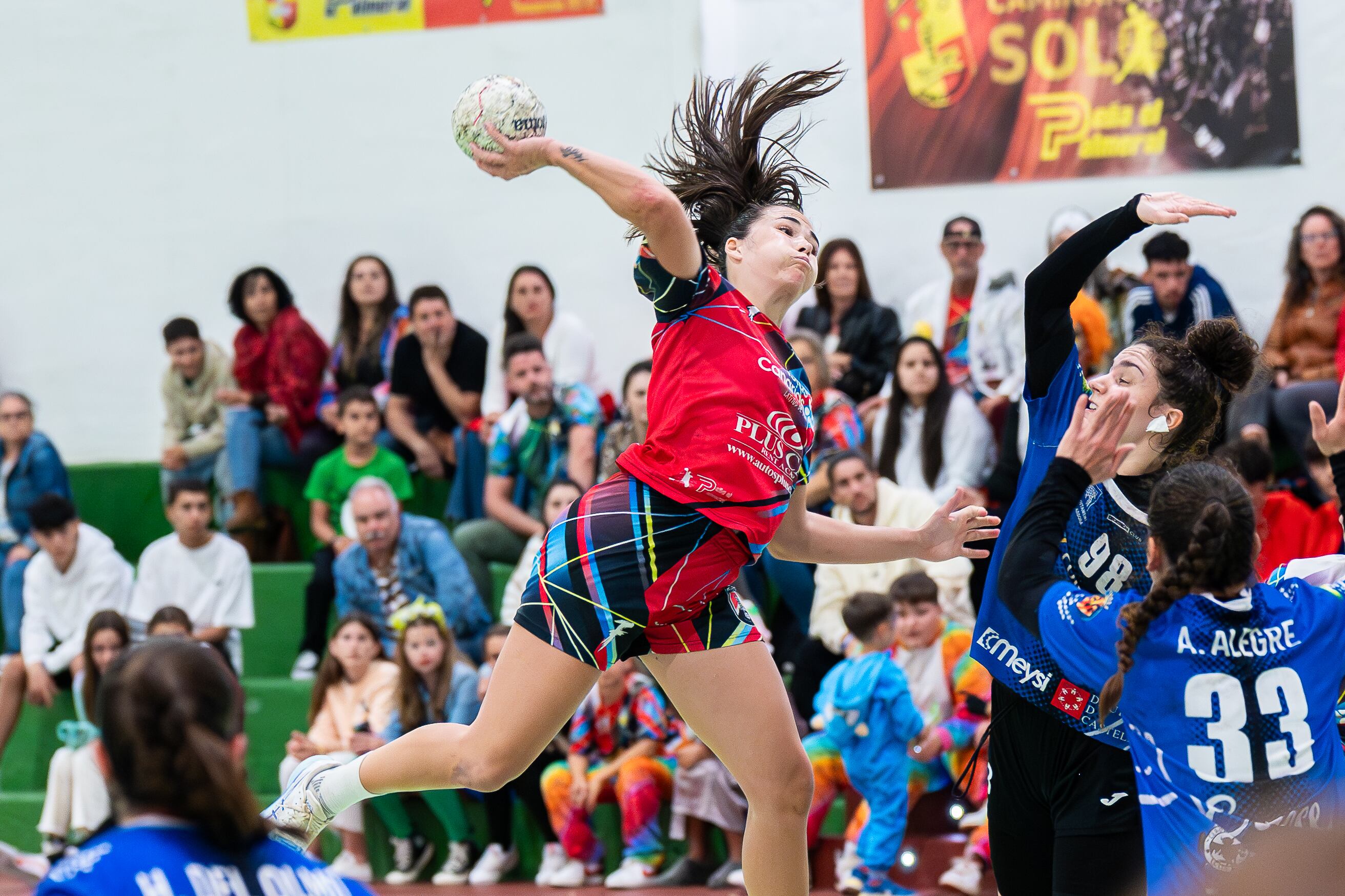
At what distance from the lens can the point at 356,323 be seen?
8602mm

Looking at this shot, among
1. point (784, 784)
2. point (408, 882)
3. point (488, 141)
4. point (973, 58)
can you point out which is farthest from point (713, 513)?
point (973, 58)

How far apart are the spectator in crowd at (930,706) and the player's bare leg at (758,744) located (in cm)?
241

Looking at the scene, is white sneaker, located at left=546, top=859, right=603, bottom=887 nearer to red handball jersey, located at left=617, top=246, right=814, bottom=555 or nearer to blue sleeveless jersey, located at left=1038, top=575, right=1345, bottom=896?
red handball jersey, located at left=617, top=246, right=814, bottom=555

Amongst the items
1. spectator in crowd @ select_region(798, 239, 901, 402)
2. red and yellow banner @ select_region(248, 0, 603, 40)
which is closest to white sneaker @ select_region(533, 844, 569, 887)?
spectator in crowd @ select_region(798, 239, 901, 402)

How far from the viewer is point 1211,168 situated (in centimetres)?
823

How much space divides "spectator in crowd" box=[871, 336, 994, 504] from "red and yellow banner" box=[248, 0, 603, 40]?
353cm

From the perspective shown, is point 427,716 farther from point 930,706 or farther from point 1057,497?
point 1057,497

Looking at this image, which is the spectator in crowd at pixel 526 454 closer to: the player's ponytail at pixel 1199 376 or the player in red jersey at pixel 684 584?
the player in red jersey at pixel 684 584

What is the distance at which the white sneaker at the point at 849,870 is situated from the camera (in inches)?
219

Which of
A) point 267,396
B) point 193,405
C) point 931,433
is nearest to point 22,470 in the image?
point 193,405

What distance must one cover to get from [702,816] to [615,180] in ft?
11.9

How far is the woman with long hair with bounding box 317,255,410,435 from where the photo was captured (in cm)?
847

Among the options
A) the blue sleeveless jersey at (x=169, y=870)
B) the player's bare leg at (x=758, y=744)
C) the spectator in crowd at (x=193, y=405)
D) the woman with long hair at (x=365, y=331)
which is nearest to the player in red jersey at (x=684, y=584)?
the player's bare leg at (x=758, y=744)

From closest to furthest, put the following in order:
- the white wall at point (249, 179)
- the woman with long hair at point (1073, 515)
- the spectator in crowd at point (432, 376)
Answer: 1. the woman with long hair at point (1073, 515)
2. the spectator in crowd at point (432, 376)
3. the white wall at point (249, 179)
